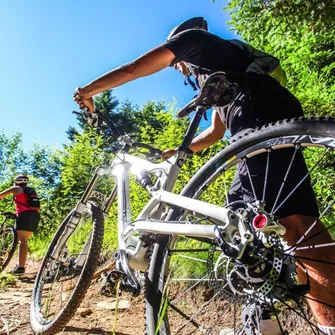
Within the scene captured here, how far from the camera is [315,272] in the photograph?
1540 mm

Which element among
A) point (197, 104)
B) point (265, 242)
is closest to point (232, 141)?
point (197, 104)

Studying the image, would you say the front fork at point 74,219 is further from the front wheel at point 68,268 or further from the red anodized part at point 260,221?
the red anodized part at point 260,221

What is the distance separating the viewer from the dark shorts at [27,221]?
22.8ft

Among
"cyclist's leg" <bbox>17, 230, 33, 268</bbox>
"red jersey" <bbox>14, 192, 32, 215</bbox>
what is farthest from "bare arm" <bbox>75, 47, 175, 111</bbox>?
"red jersey" <bbox>14, 192, 32, 215</bbox>

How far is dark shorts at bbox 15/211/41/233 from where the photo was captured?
6.95 m

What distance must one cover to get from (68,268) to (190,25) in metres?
2.14

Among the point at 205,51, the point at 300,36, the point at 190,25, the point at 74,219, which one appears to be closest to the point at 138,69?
the point at 205,51

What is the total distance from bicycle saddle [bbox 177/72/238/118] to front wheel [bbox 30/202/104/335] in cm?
139

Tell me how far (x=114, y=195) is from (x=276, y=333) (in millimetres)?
1637

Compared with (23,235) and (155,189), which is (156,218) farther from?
(23,235)

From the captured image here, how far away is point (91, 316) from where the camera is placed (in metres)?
3.09

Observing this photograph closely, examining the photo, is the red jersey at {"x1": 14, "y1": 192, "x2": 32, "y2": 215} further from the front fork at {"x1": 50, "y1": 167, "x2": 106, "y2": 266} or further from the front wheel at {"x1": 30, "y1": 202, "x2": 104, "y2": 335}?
the front fork at {"x1": 50, "y1": 167, "x2": 106, "y2": 266}

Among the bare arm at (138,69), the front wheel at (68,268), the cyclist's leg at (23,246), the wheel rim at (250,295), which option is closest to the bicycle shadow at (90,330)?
the front wheel at (68,268)

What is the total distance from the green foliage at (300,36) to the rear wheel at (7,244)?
591cm
